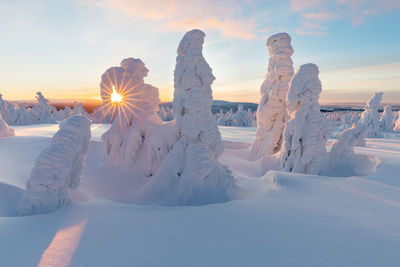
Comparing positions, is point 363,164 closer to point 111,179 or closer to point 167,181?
point 167,181

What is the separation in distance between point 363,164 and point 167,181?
916cm

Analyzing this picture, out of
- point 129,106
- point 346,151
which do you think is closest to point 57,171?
point 129,106

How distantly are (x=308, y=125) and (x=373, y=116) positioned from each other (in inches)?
940

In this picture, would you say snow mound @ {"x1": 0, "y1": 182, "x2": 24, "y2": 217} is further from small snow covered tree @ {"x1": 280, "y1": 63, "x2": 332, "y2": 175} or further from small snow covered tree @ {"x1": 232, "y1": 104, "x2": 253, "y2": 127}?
small snow covered tree @ {"x1": 232, "y1": 104, "x2": 253, "y2": 127}

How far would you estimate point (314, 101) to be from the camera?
8.91 m

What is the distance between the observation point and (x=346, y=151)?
918 cm

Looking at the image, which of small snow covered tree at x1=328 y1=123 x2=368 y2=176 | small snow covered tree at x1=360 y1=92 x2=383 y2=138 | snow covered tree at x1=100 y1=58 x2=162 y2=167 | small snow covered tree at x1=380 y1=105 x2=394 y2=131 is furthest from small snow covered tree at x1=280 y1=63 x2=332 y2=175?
small snow covered tree at x1=380 y1=105 x2=394 y2=131

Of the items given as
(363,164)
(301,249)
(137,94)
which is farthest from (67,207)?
(363,164)

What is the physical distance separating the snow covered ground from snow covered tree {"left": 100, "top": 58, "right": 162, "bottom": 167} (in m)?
5.40

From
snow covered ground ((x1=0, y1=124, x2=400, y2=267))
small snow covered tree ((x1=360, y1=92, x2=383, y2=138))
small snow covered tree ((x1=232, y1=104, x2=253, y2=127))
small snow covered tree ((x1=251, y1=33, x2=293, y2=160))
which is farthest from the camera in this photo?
small snow covered tree ((x1=232, y1=104, x2=253, y2=127))

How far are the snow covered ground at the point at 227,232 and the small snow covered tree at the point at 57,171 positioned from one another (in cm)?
41

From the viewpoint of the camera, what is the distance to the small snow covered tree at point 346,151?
29.6ft

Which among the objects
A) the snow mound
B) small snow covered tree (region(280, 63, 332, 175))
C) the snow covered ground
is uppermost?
small snow covered tree (region(280, 63, 332, 175))

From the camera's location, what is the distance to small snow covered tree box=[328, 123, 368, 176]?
29.6 feet
